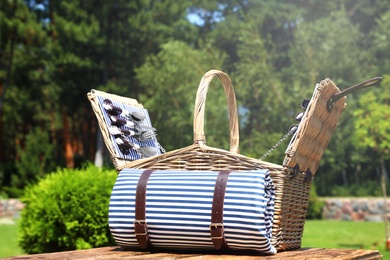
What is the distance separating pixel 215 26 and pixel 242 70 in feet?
21.0

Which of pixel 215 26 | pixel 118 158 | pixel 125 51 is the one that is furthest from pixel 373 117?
pixel 215 26

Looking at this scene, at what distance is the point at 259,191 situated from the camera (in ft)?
7.50

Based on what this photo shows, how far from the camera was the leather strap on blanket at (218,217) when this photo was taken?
231 centimetres

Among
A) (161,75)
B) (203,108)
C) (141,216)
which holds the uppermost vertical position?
(161,75)

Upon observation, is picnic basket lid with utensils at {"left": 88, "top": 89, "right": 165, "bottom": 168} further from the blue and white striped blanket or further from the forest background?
the forest background

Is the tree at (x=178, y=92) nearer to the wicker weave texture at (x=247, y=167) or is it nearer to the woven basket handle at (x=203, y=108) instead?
the woven basket handle at (x=203, y=108)

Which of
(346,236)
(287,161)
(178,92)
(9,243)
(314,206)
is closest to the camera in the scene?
(287,161)

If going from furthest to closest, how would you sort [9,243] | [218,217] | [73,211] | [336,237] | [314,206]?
[314,206]
[336,237]
[9,243]
[73,211]
[218,217]

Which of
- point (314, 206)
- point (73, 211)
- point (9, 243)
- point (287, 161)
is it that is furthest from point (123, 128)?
point (314, 206)

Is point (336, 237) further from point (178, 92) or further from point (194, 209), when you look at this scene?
point (194, 209)

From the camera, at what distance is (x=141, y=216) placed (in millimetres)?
2473

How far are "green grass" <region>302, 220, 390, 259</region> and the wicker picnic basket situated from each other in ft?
18.6

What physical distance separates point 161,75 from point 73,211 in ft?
39.5

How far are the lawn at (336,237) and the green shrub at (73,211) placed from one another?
2313mm
